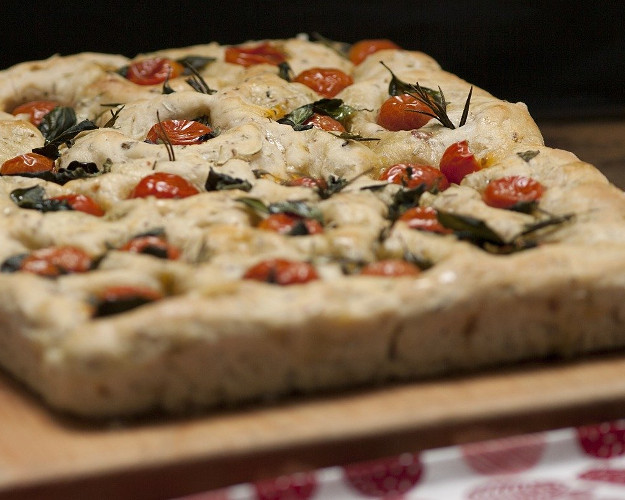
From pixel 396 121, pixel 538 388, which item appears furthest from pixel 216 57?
pixel 538 388

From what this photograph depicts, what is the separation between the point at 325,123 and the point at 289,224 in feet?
4.87

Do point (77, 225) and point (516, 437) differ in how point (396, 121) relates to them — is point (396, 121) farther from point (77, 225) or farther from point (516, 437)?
point (516, 437)

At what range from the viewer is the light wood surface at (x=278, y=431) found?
10.7 ft

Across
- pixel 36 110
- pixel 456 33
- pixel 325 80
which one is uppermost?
pixel 325 80

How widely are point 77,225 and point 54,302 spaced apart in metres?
0.74

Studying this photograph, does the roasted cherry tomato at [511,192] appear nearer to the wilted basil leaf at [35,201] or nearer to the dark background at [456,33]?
the wilted basil leaf at [35,201]

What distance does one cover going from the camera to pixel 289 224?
13.9ft

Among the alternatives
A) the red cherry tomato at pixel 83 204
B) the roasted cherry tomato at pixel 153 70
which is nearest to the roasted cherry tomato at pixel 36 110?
the roasted cherry tomato at pixel 153 70

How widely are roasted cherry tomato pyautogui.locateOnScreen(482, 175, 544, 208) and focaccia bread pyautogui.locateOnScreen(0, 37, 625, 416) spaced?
0.5 inches

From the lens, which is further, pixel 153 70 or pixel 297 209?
pixel 153 70

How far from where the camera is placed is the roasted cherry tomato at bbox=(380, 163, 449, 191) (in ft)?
15.9

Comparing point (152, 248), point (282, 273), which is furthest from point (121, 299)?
point (282, 273)

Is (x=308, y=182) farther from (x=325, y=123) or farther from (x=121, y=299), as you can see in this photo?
(x=121, y=299)

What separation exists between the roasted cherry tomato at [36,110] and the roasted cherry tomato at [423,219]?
99.2 inches
